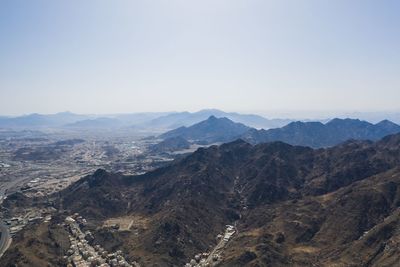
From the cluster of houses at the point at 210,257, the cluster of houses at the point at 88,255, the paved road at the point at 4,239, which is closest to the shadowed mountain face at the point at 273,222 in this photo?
the cluster of houses at the point at 210,257

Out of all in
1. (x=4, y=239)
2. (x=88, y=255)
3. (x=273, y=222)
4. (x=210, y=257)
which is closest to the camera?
(x=210, y=257)

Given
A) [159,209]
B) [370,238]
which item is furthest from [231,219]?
[370,238]

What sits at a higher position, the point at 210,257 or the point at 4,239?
the point at 210,257

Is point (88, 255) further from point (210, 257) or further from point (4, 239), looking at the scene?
point (4, 239)

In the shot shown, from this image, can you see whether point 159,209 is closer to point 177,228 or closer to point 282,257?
point 177,228

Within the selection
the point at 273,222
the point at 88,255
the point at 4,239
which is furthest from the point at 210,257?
the point at 4,239

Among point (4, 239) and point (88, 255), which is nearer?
point (88, 255)

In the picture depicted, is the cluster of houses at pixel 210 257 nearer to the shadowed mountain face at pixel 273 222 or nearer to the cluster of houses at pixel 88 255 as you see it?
the shadowed mountain face at pixel 273 222
